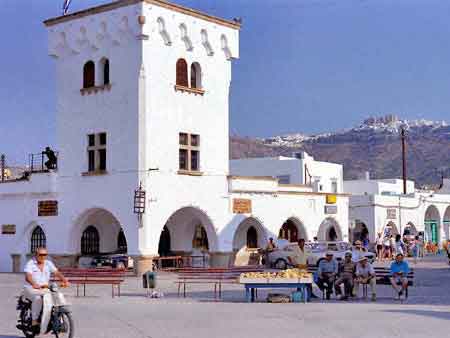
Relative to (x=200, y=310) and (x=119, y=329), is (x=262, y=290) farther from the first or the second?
(x=119, y=329)

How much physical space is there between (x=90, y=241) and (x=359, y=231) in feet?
71.9

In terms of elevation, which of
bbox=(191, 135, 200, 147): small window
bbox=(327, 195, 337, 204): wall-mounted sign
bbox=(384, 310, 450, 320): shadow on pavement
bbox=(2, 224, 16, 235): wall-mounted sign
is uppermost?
bbox=(191, 135, 200, 147): small window

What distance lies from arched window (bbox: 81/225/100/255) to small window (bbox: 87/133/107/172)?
3279 millimetres

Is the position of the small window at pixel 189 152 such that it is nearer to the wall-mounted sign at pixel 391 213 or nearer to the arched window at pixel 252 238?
the arched window at pixel 252 238

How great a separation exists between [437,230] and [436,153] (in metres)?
95.3

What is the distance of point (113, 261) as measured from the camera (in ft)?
111

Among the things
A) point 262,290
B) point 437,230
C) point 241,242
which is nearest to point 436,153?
point 437,230

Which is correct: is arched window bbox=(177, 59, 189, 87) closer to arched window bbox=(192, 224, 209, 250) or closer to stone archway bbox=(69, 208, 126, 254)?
stone archway bbox=(69, 208, 126, 254)

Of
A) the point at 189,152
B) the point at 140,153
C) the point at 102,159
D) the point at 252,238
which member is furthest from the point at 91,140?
the point at 252,238

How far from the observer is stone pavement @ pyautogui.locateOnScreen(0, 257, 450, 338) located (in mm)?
14617

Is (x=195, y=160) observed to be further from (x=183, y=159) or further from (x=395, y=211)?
(x=395, y=211)

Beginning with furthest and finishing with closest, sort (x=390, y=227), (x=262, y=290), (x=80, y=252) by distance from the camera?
1. (x=390, y=227)
2. (x=80, y=252)
3. (x=262, y=290)

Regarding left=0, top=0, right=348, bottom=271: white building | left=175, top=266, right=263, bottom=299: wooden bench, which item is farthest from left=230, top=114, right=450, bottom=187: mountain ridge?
left=175, top=266, right=263, bottom=299: wooden bench

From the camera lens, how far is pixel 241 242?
38938 mm
